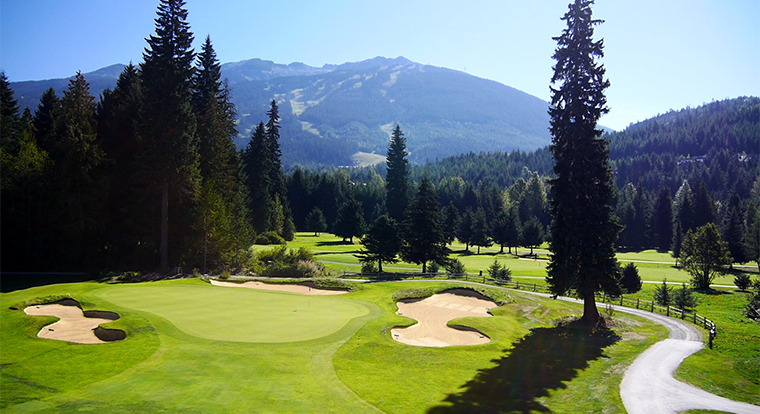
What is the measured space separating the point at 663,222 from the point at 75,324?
12732 cm

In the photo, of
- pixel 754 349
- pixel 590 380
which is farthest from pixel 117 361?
pixel 754 349

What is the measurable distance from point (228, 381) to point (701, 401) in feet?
60.0

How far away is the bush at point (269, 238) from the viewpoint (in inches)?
3017

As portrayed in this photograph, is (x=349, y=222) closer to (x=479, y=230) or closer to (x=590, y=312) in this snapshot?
(x=479, y=230)

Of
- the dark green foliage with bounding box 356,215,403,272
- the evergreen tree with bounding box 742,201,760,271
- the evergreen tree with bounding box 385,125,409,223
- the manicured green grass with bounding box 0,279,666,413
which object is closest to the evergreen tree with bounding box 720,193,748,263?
the evergreen tree with bounding box 742,201,760,271

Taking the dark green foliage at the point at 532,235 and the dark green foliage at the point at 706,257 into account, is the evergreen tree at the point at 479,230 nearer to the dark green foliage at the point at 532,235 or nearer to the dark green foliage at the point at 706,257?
the dark green foliage at the point at 532,235

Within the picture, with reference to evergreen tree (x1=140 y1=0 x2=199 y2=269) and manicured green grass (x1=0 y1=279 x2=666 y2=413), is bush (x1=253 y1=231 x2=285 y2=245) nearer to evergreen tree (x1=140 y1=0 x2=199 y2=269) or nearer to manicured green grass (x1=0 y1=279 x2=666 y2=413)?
evergreen tree (x1=140 y1=0 x2=199 y2=269)

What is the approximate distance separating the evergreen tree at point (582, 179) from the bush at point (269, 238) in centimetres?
5673

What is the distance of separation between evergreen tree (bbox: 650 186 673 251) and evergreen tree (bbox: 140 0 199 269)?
11443cm

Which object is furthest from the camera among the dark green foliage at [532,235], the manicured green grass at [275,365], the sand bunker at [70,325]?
the dark green foliage at [532,235]

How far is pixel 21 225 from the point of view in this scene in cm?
4312

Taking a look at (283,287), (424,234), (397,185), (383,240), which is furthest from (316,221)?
(283,287)

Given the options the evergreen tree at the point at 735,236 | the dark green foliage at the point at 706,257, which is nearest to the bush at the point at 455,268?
the dark green foliage at the point at 706,257

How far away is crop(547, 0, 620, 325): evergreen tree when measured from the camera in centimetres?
2878
